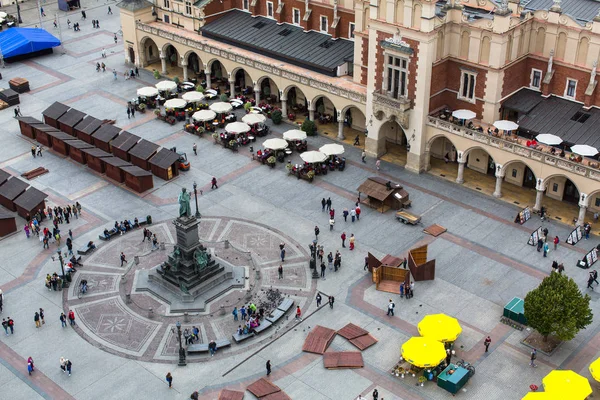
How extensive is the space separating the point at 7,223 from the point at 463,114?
42.4 metres

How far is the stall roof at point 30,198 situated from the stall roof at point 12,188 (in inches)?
24.7

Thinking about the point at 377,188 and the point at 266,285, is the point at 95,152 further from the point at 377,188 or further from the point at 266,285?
the point at 377,188

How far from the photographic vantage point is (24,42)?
105188 mm

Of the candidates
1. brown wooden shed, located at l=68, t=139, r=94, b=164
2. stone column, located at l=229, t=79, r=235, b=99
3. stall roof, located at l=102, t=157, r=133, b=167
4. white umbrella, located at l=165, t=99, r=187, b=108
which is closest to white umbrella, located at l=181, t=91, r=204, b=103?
white umbrella, located at l=165, t=99, r=187, b=108

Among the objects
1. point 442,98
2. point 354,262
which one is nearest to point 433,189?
point 442,98

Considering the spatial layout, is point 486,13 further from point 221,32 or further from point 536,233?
point 221,32

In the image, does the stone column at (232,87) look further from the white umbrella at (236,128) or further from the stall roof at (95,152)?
the stall roof at (95,152)

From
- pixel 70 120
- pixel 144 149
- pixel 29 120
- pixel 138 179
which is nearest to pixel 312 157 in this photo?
pixel 138 179

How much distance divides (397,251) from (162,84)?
40.3 m

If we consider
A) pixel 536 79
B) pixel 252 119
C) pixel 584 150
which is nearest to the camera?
pixel 584 150

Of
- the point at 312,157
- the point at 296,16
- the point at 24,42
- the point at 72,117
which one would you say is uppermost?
the point at 296,16

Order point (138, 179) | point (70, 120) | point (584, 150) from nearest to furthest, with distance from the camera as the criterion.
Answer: point (584, 150), point (138, 179), point (70, 120)

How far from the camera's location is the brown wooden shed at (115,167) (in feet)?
249

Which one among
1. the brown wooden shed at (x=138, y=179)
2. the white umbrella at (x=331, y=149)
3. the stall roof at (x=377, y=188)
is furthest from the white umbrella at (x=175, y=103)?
the stall roof at (x=377, y=188)
